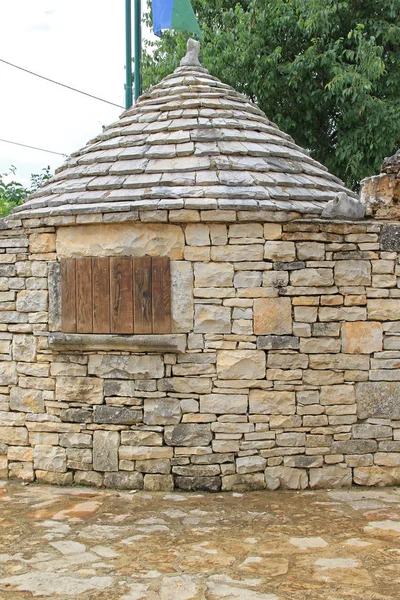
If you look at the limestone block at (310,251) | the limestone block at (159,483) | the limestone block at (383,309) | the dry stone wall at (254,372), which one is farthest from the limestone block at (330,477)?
the limestone block at (310,251)

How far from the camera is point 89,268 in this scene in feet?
17.4

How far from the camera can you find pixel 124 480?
528 cm

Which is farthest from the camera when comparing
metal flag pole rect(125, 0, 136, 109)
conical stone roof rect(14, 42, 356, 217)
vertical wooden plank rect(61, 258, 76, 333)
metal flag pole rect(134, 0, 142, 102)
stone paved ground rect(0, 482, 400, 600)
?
metal flag pole rect(134, 0, 142, 102)

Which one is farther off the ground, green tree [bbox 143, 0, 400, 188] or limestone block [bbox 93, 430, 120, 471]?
green tree [bbox 143, 0, 400, 188]

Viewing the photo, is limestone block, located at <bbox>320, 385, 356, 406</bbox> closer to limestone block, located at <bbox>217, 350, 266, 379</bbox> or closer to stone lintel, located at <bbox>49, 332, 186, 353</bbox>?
limestone block, located at <bbox>217, 350, 266, 379</bbox>

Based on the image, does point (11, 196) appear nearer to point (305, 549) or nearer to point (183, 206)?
point (183, 206)

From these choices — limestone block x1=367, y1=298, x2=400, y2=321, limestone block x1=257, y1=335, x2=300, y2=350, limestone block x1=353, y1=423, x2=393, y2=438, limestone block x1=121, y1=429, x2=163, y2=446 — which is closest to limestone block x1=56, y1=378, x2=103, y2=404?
limestone block x1=121, y1=429, x2=163, y2=446

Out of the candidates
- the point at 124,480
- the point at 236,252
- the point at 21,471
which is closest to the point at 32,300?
the point at 21,471

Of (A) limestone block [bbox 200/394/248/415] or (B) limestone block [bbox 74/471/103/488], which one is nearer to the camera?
(A) limestone block [bbox 200/394/248/415]

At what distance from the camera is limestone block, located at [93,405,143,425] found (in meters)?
5.27

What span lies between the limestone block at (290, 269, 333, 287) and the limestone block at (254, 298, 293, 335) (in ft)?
0.56

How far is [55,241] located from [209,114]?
185cm

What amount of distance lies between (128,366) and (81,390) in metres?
0.45

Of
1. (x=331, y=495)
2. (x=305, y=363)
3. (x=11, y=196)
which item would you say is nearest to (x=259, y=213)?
(x=305, y=363)
